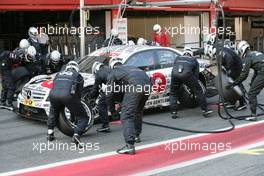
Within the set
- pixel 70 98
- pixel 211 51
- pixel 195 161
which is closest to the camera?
pixel 195 161

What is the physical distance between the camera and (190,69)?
11.0 metres

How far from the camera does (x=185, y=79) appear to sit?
1095 centimetres

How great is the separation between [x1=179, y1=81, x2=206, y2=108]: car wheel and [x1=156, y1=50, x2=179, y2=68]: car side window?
67cm

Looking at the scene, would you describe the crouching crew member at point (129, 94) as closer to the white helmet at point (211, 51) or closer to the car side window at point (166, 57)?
the car side window at point (166, 57)

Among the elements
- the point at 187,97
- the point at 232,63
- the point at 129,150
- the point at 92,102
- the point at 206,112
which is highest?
the point at 232,63

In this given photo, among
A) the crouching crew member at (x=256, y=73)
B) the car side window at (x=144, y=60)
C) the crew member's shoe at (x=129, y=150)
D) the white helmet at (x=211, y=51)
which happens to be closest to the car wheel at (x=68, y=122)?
the crew member's shoe at (x=129, y=150)

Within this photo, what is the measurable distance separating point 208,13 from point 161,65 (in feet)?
44.4

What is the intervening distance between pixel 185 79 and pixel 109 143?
274 centimetres

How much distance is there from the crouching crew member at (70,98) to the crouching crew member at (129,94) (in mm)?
580

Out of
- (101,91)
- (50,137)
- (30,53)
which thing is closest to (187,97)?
(101,91)

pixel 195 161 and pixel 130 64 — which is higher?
pixel 130 64

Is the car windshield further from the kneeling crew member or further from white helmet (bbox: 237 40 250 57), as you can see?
white helmet (bbox: 237 40 250 57)

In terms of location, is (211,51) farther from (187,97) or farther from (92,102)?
(92,102)

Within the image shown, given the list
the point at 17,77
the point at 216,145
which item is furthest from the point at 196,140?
the point at 17,77
